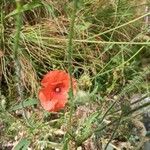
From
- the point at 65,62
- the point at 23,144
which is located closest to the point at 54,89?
the point at 23,144

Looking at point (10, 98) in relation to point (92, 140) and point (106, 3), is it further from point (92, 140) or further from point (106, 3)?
point (106, 3)

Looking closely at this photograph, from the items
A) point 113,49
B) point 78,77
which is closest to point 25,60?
point 78,77

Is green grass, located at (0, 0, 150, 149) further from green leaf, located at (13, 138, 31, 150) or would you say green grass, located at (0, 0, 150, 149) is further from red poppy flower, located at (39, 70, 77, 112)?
red poppy flower, located at (39, 70, 77, 112)

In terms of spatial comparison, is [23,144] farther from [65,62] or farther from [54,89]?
[65,62]

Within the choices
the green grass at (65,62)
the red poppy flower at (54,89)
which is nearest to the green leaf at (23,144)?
the green grass at (65,62)

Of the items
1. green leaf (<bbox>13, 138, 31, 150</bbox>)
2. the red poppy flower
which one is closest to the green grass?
green leaf (<bbox>13, 138, 31, 150</bbox>)

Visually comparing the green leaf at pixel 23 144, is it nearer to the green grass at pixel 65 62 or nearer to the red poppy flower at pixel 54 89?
the green grass at pixel 65 62
